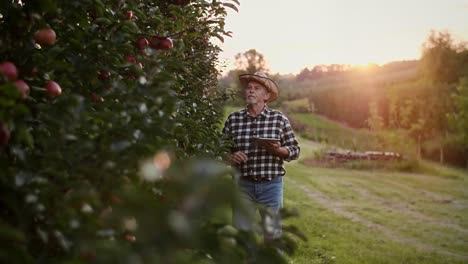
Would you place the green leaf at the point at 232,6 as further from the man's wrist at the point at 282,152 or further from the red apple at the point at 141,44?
the man's wrist at the point at 282,152

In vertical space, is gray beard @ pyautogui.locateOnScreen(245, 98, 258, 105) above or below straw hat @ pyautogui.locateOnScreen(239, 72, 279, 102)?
below

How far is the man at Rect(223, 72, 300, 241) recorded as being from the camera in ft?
12.9

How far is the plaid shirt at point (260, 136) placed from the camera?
398cm

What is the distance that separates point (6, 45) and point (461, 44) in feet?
119

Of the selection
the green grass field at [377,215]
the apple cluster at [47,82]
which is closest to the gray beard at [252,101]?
the green grass field at [377,215]

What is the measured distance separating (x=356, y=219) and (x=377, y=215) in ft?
2.56

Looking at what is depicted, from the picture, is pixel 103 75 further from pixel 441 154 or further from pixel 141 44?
pixel 441 154

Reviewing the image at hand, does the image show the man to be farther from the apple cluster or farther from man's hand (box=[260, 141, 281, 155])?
the apple cluster

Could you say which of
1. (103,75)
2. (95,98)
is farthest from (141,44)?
(95,98)

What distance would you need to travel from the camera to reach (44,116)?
1261 mm

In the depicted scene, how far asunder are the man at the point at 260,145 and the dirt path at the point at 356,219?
191 inches

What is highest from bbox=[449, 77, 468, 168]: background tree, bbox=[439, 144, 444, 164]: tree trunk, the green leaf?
the green leaf

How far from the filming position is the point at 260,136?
406 centimetres

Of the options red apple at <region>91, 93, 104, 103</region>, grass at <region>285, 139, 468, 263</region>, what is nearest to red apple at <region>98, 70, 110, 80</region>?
red apple at <region>91, 93, 104, 103</region>
